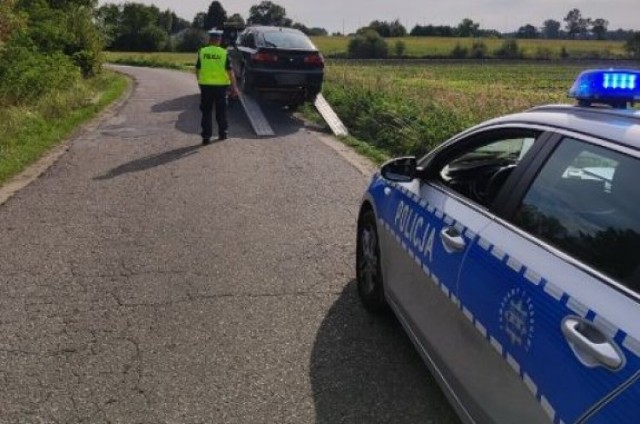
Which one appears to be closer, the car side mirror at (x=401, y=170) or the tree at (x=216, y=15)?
the car side mirror at (x=401, y=170)

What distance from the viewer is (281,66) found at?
45.6ft

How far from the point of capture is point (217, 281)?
5.16 metres

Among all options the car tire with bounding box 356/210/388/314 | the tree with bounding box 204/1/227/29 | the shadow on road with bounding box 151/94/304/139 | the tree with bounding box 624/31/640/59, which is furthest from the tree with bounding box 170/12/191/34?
the car tire with bounding box 356/210/388/314

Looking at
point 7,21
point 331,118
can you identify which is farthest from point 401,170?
point 7,21

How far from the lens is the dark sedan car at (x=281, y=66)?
45.4 ft

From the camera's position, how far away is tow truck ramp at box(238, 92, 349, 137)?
42.2 ft

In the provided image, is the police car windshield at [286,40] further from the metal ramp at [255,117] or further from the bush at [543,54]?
the bush at [543,54]

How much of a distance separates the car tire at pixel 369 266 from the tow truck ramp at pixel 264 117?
26.8 ft

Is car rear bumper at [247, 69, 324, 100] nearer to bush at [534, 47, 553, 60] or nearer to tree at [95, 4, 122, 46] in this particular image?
tree at [95, 4, 122, 46]

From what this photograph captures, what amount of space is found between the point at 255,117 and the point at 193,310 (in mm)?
9555

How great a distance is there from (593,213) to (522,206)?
0.37 m

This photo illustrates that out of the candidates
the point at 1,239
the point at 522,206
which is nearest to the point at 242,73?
the point at 1,239

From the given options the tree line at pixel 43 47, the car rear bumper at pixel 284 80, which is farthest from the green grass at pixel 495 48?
the car rear bumper at pixel 284 80

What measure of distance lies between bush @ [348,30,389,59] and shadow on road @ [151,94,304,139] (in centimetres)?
6851
